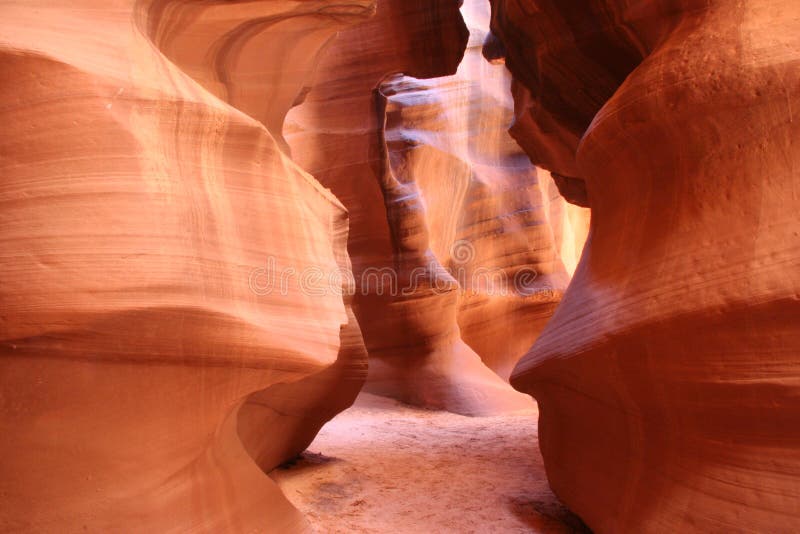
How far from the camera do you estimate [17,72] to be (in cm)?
199

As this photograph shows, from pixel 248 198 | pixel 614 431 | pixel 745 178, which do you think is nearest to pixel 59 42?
pixel 248 198

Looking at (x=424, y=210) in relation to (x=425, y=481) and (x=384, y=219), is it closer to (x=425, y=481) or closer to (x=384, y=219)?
(x=384, y=219)

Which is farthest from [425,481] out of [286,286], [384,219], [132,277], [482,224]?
[482,224]

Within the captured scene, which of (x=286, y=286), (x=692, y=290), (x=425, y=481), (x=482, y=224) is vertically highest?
(x=482, y=224)

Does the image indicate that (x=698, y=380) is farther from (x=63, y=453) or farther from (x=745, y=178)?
(x=63, y=453)

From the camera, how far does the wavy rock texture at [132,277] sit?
194 cm

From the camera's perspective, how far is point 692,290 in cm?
232

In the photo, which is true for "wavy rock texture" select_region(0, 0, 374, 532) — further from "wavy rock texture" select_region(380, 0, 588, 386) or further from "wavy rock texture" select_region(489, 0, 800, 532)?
"wavy rock texture" select_region(380, 0, 588, 386)

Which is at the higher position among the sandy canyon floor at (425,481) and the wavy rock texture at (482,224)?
the wavy rock texture at (482,224)

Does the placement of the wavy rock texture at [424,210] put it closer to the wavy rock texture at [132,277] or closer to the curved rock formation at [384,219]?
the curved rock formation at [384,219]

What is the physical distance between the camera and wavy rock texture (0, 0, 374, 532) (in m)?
1.94

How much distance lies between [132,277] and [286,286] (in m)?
0.60

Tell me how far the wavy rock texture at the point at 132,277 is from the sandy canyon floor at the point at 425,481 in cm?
88

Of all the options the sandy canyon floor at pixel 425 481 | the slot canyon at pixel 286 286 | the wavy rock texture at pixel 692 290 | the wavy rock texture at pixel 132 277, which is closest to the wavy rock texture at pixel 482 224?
the sandy canyon floor at pixel 425 481
